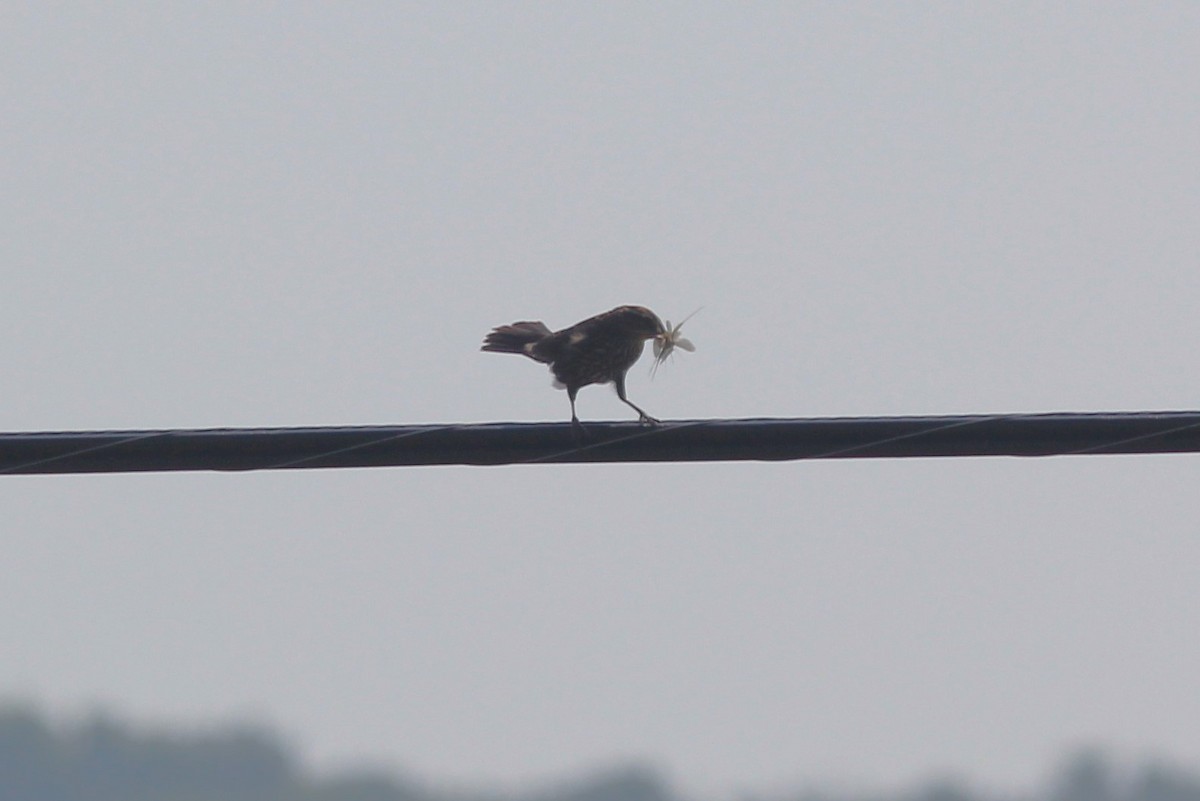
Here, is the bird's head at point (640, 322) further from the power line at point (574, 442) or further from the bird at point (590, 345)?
the power line at point (574, 442)

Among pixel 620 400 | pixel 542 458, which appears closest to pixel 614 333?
pixel 620 400

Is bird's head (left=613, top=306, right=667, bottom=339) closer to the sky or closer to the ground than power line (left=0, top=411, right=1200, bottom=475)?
closer to the sky

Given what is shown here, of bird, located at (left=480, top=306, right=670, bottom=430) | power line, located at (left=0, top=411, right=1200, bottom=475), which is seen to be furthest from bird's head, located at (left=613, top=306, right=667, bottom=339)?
power line, located at (left=0, top=411, right=1200, bottom=475)

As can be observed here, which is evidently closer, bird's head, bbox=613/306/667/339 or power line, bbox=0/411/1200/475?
power line, bbox=0/411/1200/475

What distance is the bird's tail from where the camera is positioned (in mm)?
13062

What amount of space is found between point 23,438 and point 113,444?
32 cm

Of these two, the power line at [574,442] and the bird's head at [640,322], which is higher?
the bird's head at [640,322]

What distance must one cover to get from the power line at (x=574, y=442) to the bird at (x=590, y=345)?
481 cm

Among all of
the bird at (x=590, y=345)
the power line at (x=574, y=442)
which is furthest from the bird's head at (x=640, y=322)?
the power line at (x=574, y=442)

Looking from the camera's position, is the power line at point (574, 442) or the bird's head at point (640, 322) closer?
the power line at point (574, 442)

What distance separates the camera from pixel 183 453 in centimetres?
755

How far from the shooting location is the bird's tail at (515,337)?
42.9 feet

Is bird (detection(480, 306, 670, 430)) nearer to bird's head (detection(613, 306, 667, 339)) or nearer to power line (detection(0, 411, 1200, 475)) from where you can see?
bird's head (detection(613, 306, 667, 339))

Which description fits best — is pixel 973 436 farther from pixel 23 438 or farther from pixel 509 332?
pixel 509 332
